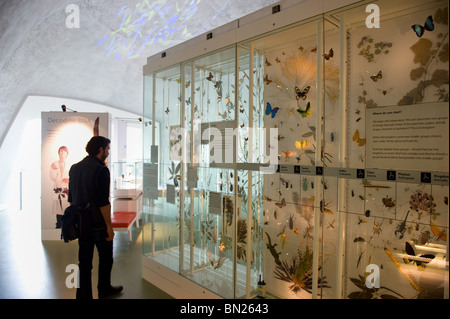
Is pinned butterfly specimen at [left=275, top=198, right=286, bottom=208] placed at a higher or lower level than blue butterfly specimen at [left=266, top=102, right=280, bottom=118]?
lower

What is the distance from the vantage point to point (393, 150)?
194 centimetres

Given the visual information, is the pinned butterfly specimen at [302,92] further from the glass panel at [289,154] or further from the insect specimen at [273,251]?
the insect specimen at [273,251]

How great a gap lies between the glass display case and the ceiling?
3.73 metres

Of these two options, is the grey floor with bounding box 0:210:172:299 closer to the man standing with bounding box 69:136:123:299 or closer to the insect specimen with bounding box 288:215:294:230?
the man standing with bounding box 69:136:123:299

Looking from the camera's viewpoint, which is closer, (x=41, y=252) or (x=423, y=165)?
(x=423, y=165)

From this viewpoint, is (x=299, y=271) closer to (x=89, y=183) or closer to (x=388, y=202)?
(x=388, y=202)

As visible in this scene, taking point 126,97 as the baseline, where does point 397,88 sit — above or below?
below

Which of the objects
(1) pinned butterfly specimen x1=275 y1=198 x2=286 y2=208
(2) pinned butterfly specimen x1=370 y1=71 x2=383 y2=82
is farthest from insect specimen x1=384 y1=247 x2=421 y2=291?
(2) pinned butterfly specimen x1=370 y1=71 x2=383 y2=82

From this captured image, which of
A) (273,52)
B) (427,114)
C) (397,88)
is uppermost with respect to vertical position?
(273,52)

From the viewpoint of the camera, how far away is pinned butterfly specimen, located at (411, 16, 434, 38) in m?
1.83

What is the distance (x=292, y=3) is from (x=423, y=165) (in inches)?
58.3

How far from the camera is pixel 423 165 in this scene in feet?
5.97
